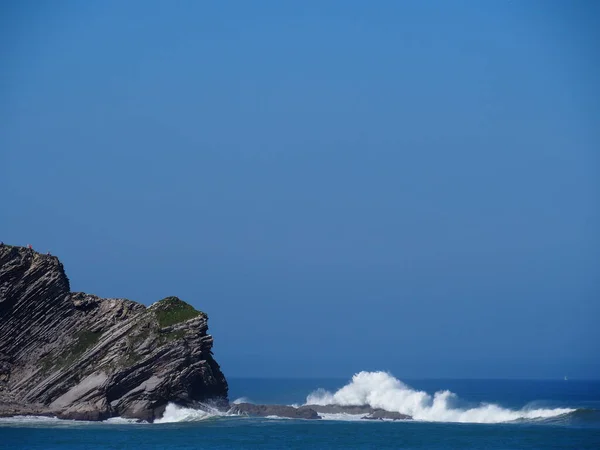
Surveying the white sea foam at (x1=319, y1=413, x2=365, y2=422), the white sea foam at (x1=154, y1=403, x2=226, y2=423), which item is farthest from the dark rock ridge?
the white sea foam at (x1=154, y1=403, x2=226, y2=423)

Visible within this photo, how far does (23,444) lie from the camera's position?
67.4m

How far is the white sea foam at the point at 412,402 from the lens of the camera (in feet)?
300

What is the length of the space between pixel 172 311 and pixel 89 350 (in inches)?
263

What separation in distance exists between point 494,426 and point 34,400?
34.4 meters

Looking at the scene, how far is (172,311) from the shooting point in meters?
82.8

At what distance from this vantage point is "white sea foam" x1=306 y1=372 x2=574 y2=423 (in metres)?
91.3

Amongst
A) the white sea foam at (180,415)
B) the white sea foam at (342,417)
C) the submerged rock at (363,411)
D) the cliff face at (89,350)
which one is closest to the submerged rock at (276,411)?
the white sea foam at (342,417)

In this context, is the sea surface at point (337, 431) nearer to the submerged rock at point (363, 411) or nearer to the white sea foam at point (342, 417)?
the white sea foam at point (342, 417)

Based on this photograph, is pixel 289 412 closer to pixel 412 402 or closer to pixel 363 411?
pixel 363 411

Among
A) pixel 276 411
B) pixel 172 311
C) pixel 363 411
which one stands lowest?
pixel 276 411

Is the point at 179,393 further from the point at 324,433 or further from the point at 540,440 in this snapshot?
the point at 540,440

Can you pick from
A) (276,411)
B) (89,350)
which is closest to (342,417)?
(276,411)

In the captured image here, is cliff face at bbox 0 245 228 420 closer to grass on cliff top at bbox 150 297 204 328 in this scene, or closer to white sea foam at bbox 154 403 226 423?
grass on cliff top at bbox 150 297 204 328

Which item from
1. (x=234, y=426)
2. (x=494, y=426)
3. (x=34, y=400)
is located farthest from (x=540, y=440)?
(x=34, y=400)
